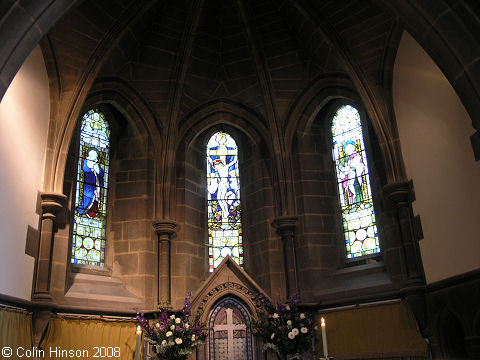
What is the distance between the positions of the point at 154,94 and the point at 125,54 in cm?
105

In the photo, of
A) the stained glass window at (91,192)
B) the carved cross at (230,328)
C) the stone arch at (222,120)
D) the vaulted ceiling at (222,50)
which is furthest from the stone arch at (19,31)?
the carved cross at (230,328)

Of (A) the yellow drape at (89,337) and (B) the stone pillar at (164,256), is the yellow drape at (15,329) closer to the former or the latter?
(A) the yellow drape at (89,337)

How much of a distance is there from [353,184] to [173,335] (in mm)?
4693

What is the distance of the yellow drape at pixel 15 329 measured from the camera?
7625 mm

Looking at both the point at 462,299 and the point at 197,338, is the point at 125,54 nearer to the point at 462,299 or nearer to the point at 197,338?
the point at 197,338

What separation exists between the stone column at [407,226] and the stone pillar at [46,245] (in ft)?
19.1

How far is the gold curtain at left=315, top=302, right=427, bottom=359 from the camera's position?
8906mm

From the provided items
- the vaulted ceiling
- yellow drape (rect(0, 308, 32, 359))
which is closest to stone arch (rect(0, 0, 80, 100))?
yellow drape (rect(0, 308, 32, 359))

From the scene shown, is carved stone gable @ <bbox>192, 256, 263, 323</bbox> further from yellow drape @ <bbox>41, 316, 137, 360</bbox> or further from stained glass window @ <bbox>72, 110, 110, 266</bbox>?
stained glass window @ <bbox>72, 110, 110, 266</bbox>

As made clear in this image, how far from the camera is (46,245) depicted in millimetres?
9164

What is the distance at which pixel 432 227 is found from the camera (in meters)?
8.72

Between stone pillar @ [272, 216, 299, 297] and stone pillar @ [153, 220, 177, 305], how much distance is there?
217cm

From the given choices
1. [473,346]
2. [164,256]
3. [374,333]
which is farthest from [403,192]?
[164,256]

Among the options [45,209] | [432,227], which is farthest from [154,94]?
[432,227]
